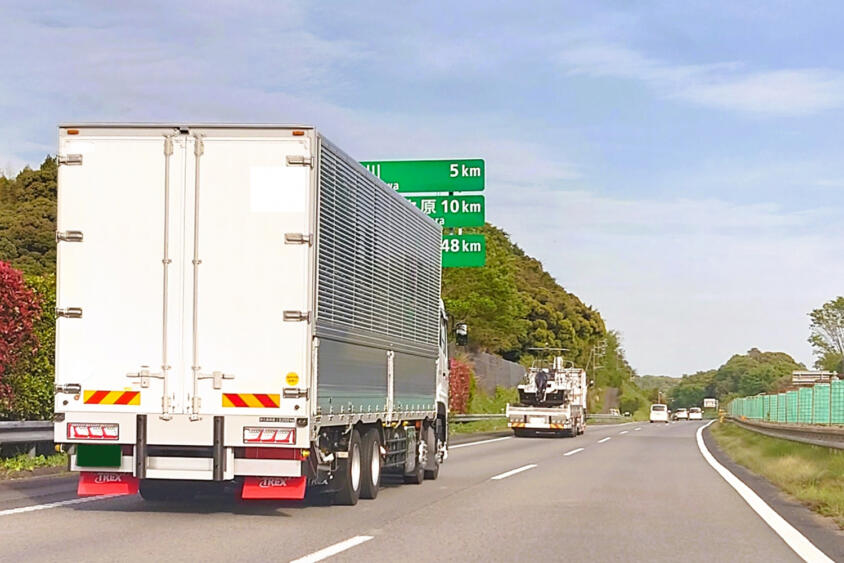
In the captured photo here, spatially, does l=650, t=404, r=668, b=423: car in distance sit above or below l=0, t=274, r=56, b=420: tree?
below

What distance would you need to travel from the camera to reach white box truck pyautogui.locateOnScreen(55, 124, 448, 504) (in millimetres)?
12023

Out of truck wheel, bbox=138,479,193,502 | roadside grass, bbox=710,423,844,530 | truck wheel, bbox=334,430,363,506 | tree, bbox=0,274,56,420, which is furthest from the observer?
tree, bbox=0,274,56,420

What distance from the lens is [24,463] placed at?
709 inches

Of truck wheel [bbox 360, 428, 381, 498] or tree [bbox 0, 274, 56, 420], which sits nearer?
truck wheel [bbox 360, 428, 381, 498]

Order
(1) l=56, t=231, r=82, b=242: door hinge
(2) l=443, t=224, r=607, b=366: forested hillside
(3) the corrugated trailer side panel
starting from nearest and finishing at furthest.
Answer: (1) l=56, t=231, r=82, b=242: door hinge, (3) the corrugated trailer side panel, (2) l=443, t=224, r=607, b=366: forested hillside

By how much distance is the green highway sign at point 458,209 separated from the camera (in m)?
30.7

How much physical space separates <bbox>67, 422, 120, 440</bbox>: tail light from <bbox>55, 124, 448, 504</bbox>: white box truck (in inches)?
0.6

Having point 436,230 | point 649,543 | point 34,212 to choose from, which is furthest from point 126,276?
point 34,212

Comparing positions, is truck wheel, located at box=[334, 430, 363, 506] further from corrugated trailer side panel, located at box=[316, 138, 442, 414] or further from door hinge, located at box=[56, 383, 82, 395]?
door hinge, located at box=[56, 383, 82, 395]

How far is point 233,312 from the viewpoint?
39.8ft

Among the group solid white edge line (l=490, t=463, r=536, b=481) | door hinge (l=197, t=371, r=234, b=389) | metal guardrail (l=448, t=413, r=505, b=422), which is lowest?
metal guardrail (l=448, t=413, r=505, b=422)

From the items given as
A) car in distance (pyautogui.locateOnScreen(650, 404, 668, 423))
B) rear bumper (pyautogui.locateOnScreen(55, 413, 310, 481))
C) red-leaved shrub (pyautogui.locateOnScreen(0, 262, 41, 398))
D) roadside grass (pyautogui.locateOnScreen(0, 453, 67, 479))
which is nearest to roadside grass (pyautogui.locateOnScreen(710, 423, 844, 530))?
rear bumper (pyautogui.locateOnScreen(55, 413, 310, 481))

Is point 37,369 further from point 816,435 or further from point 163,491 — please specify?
point 816,435

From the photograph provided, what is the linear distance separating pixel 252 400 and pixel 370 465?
126 inches
